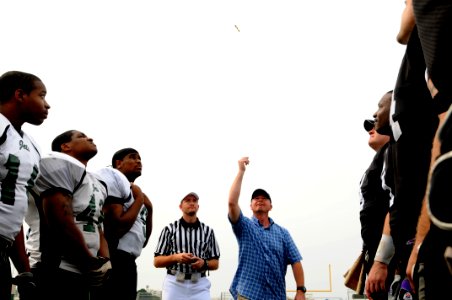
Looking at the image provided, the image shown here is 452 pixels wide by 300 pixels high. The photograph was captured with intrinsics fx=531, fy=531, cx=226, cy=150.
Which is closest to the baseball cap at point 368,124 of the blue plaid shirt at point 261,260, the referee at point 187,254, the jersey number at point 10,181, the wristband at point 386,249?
the wristband at point 386,249

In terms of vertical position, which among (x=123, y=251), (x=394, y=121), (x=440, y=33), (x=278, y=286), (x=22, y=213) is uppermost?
(x=440, y=33)

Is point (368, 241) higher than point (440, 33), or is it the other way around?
point (440, 33)

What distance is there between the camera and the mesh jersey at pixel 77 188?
3.96 meters

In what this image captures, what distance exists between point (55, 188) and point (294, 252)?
419 centimetres

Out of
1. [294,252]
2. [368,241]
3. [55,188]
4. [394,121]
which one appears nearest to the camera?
[394,121]

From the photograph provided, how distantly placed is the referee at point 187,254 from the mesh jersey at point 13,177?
4.32 m

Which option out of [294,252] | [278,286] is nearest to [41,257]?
[278,286]

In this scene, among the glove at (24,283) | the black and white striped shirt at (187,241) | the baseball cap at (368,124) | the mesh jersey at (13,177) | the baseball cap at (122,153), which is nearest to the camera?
the mesh jersey at (13,177)

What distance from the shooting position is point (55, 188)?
3914 mm

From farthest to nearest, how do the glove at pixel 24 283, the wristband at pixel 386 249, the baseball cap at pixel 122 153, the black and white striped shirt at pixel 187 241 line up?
the black and white striped shirt at pixel 187 241, the baseball cap at pixel 122 153, the glove at pixel 24 283, the wristband at pixel 386 249

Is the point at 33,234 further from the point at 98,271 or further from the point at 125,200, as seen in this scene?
the point at 125,200

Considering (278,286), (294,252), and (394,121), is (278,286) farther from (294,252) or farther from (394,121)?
(394,121)

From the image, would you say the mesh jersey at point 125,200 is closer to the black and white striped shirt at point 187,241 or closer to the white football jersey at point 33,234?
the white football jersey at point 33,234

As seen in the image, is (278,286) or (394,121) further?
(278,286)
